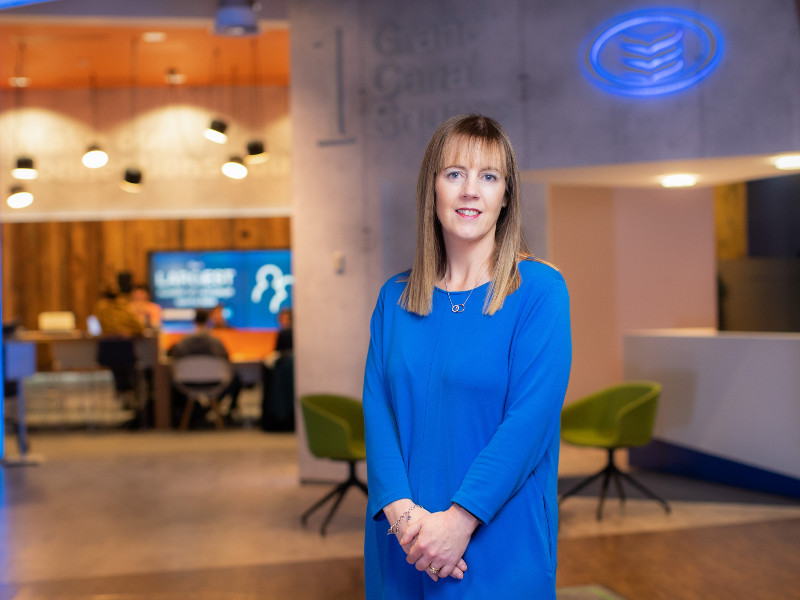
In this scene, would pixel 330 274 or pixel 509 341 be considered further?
pixel 330 274

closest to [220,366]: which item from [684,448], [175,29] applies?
[175,29]

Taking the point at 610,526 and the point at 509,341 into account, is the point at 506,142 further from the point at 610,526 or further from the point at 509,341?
the point at 610,526

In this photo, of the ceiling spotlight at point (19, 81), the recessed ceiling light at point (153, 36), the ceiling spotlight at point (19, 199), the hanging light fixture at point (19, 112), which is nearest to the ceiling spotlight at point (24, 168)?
the hanging light fixture at point (19, 112)

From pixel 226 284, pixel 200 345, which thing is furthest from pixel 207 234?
pixel 200 345

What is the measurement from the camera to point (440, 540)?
1.57 metres

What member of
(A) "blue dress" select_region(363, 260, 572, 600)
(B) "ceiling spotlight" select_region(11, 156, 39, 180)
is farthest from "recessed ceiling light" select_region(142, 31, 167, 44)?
(A) "blue dress" select_region(363, 260, 572, 600)

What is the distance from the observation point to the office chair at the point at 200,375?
8.99 m

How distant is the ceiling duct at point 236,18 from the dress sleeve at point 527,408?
645cm

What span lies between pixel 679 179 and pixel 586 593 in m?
3.61

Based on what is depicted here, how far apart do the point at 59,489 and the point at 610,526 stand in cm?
421

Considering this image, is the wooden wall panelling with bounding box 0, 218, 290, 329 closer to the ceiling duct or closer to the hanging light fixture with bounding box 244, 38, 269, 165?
the hanging light fixture with bounding box 244, 38, 269, 165

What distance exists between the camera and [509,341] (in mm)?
1661

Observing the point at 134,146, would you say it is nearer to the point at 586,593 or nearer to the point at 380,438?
the point at 586,593

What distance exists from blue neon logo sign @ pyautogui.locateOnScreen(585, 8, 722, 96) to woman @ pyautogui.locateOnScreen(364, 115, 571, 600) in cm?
419
